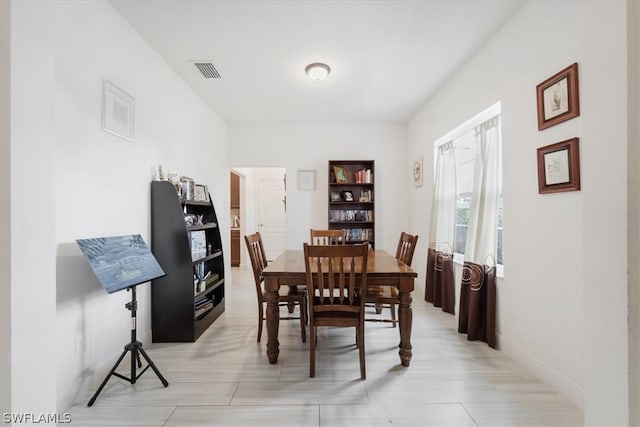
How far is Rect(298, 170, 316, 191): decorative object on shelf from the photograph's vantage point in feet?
16.3

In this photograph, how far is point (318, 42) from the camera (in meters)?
2.58

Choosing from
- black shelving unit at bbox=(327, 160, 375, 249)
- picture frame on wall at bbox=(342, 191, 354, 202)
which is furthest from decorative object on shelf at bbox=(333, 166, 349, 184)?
picture frame on wall at bbox=(342, 191, 354, 202)

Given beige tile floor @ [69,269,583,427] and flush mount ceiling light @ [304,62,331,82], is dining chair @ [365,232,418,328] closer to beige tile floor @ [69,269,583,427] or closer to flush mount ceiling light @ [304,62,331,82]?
beige tile floor @ [69,269,583,427]

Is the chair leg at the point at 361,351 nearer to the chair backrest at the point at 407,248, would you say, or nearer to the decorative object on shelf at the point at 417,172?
the chair backrest at the point at 407,248

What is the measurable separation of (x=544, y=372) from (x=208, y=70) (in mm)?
3935

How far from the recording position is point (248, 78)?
326 cm

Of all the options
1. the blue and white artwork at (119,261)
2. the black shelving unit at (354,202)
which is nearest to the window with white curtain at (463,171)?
the black shelving unit at (354,202)

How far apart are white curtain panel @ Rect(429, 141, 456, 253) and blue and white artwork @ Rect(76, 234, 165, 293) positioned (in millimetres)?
3049

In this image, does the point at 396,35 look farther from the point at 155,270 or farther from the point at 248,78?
the point at 155,270

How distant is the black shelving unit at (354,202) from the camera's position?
4.81m

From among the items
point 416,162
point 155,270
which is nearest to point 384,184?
point 416,162

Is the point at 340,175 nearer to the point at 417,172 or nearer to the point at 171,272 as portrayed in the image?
the point at 417,172

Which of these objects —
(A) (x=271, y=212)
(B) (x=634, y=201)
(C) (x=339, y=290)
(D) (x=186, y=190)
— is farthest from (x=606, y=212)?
(A) (x=271, y=212)

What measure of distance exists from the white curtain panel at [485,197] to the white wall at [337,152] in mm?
2200
